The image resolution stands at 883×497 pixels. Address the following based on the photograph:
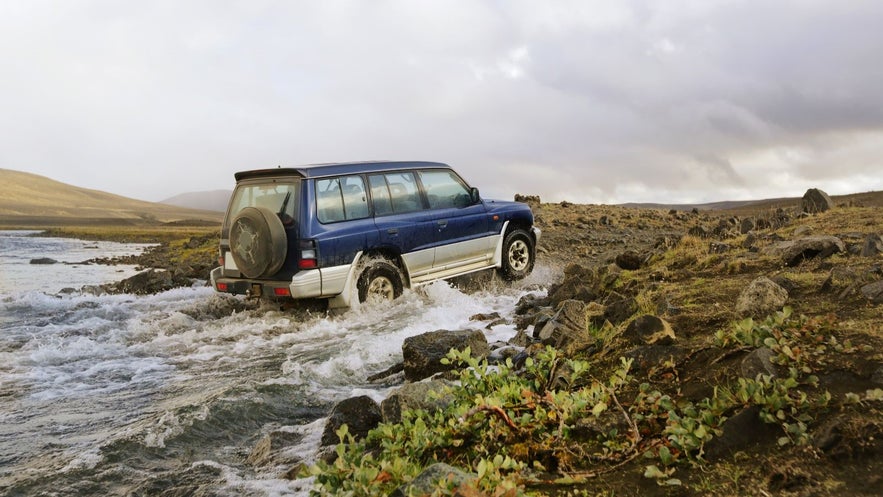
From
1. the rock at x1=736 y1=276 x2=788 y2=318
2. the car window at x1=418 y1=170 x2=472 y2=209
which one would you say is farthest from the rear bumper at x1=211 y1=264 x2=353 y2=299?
the rock at x1=736 y1=276 x2=788 y2=318

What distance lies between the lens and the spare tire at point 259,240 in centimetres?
841

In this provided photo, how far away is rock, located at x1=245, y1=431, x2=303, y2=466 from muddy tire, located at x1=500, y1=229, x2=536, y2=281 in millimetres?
7058

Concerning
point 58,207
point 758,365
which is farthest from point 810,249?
point 58,207

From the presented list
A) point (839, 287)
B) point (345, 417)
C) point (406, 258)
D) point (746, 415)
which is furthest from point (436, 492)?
point (406, 258)

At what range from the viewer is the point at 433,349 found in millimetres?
6180

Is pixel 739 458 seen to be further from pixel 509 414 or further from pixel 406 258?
pixel 406 258

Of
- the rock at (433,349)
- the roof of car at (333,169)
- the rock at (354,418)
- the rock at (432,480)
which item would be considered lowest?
the rock at (354,418)

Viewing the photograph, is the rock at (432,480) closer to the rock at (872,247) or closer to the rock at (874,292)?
the rock at (874,292)

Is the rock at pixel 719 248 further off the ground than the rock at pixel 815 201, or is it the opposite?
the rock at pixel 815 201

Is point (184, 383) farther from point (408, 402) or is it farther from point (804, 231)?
point (804, 231)

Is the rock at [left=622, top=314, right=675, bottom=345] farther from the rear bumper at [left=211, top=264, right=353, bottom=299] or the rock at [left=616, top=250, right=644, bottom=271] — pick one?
the rock at [left=616, top=250, right=644, bottom=271]

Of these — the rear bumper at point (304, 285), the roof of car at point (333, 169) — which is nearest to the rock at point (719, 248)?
the roof of car at point (333, 169)

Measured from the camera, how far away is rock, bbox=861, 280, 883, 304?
471cm

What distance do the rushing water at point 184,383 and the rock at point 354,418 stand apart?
10.1 inches
